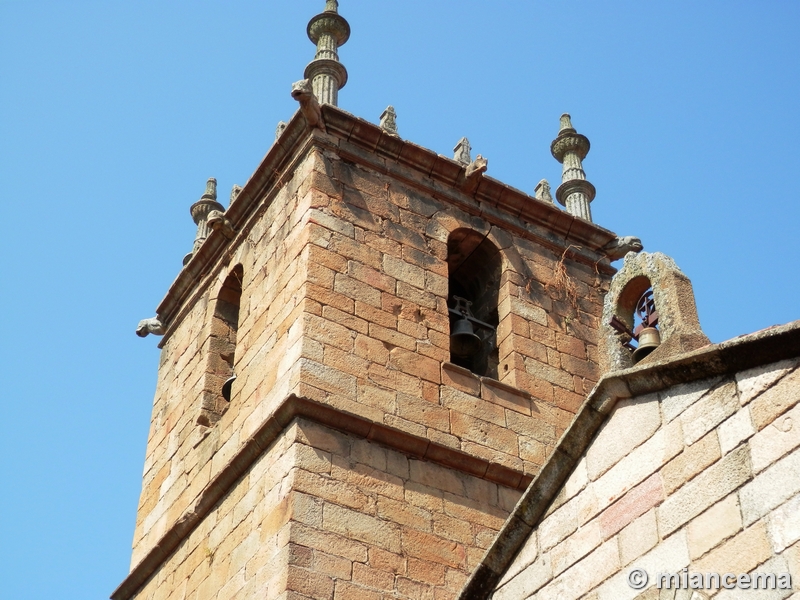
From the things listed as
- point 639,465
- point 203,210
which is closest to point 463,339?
point 203,210

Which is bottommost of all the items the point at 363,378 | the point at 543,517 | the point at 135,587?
the point at 543,517

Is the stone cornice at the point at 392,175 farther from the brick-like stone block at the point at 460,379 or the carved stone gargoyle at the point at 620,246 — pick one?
the brick-like stone block at the point at 460,379

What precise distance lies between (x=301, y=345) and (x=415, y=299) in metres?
1.33

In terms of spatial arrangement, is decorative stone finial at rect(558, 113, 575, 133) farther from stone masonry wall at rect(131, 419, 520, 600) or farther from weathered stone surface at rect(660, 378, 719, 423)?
weathered stone surface at rect(660, 378, 719, 423)

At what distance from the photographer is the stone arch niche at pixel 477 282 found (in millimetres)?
10594

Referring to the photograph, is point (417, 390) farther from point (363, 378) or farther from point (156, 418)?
point (156, 418)

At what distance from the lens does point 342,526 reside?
823 centimetres

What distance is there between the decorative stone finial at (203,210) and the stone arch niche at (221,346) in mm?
1395

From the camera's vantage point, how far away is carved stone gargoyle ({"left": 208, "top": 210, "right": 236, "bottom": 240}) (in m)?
11.3

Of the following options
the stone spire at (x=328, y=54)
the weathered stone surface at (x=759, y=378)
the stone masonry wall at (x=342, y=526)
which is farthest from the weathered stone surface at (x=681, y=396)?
the stone spire at (x=328, y=54)

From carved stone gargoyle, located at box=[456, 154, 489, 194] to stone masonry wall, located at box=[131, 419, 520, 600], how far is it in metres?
2.84

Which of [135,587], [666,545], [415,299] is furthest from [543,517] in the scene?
[135,587]

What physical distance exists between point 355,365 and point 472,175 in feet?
8.15

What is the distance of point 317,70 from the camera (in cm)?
1113
